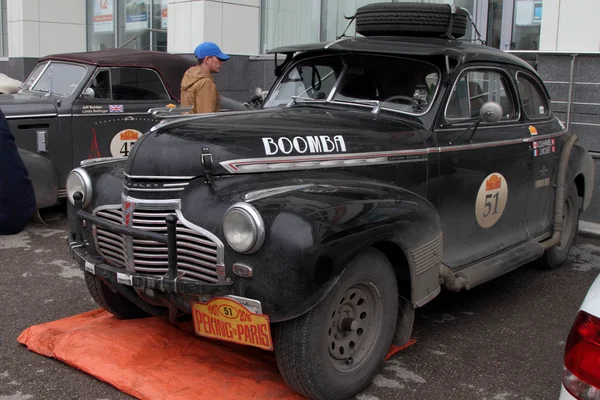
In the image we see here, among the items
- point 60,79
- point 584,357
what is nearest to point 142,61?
point 60,79

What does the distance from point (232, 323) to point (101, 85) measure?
5227 mm

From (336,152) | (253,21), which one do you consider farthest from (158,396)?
(253,21)

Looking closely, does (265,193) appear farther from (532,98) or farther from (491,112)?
(532,98)

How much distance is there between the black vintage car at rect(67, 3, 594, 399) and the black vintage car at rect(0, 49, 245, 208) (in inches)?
125

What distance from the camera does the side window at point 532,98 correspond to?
5.69m

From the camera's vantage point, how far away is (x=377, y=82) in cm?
496

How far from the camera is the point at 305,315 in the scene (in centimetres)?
348

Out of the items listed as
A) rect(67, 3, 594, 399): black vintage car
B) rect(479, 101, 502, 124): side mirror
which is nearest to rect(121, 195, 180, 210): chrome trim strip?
rect(67, 3, 594, 399): black vintage car

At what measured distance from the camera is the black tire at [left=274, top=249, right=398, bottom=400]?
Result: 11.5ft

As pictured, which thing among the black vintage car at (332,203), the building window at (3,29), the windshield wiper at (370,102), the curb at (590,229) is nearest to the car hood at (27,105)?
the black vintage car at (332,203)

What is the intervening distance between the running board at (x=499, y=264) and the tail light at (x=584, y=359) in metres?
2.08

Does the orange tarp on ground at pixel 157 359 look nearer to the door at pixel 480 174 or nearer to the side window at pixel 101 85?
the door at pixel 480 174

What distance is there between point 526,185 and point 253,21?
7675 mm

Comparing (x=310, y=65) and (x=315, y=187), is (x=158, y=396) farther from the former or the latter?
(x=310, y=65)
